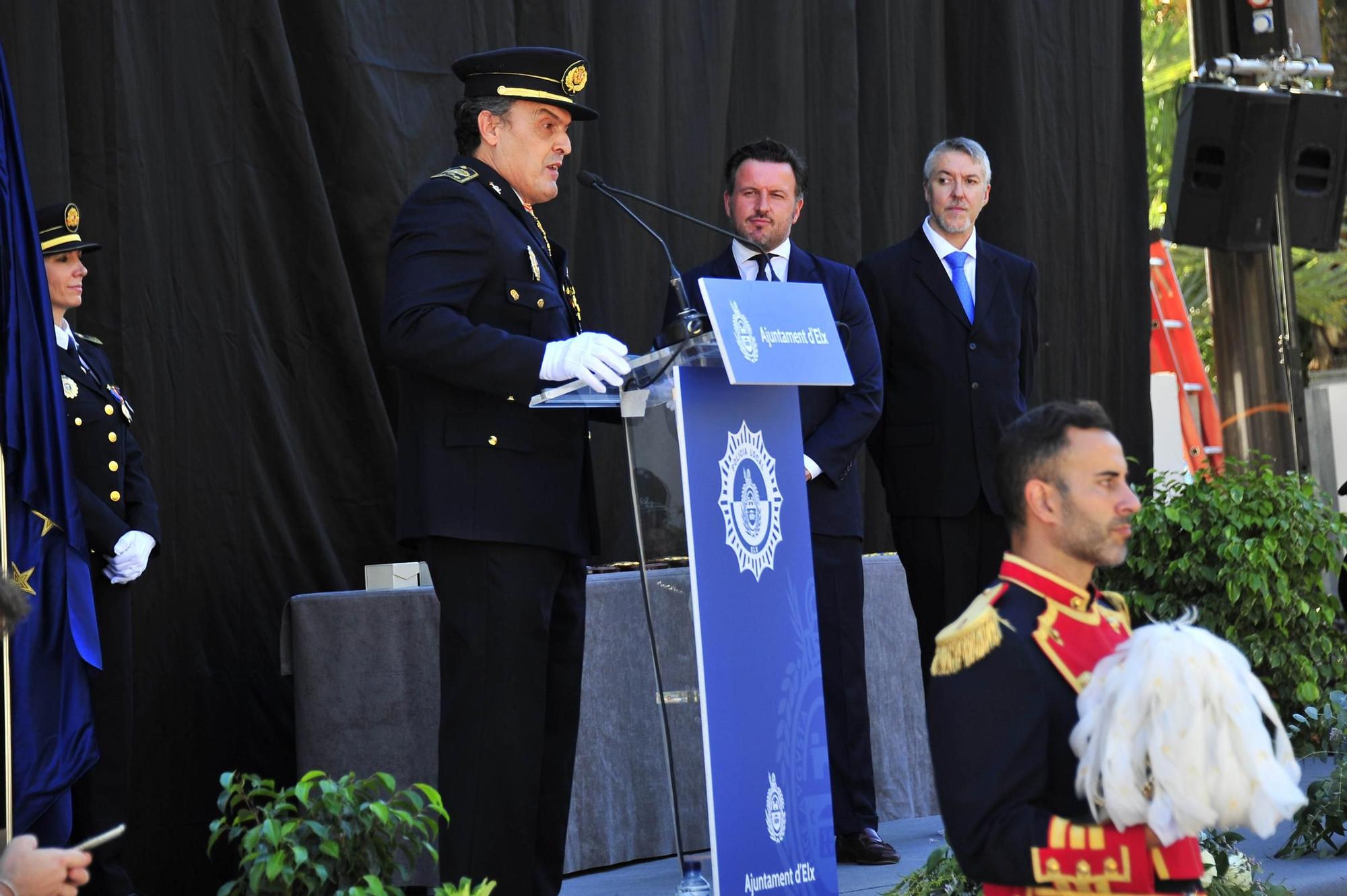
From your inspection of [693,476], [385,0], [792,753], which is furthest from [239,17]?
[792,753]

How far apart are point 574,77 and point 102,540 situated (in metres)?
1.51

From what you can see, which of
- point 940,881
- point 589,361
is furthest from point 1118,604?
point 940,881

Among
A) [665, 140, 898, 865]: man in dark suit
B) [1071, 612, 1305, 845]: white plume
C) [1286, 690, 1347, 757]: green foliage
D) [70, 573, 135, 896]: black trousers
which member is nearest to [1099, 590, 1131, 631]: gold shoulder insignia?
[1071, 612, 1305, 845]: white plume

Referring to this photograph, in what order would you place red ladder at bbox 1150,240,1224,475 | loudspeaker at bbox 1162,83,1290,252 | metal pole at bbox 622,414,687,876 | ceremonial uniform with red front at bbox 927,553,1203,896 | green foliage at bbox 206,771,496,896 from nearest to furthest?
1. ceremonial uniform with red front at bbox 927,553,1203,896
2. green foliage at bbox 206,771,496,896
3. metal pole at bbox 622,414,687,876
4. loudspeaker at bbox 1162,83,1290,252
5. red ladder at bbox 1150,240,1224,475

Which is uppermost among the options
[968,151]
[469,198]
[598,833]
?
[968,151]

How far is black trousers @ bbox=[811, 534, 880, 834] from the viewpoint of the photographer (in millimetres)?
4324

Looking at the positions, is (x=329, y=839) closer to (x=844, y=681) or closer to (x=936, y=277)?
(x=844, y=681)

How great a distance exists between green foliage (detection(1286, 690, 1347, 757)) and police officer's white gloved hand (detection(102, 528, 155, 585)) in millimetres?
3170

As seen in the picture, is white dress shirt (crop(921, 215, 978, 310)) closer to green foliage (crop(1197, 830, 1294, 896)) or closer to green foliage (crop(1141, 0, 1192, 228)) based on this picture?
green foliage (crop(1197, 830, 1294, 896))

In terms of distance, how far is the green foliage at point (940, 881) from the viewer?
352cm

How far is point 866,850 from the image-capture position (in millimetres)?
4293

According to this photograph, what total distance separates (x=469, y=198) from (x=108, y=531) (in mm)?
1248

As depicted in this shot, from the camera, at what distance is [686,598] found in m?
3.15

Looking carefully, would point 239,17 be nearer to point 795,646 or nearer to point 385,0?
point 385,0
